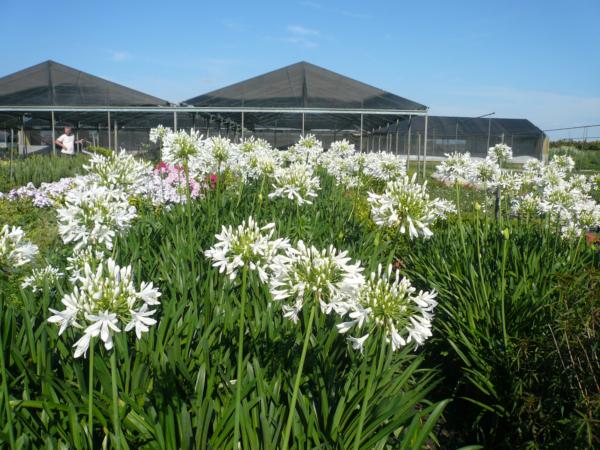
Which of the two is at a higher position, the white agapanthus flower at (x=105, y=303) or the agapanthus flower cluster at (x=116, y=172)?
the agapanthus flower cluster at (x=116, y=172)

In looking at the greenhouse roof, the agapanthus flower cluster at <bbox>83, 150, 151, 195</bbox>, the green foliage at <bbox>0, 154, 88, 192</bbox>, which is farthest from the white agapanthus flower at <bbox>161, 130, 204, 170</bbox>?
the greenhouse roof

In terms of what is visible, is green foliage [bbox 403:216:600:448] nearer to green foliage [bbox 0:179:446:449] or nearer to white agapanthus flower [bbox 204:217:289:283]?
green foliage [bbox 0:179:446:449]

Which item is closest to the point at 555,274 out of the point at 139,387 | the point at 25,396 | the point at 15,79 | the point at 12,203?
the point at 139,387

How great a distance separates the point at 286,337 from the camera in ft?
8.85

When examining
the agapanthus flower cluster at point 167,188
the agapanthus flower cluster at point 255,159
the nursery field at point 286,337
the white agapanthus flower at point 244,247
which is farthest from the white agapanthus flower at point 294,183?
the agapanthus flower cluster at point 167,188

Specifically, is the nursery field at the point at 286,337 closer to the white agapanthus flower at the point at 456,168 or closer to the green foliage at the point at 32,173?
the white agapanthus flower at the point at 456,168

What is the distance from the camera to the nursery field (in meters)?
1.82

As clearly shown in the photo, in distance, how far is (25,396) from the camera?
6.66 feet

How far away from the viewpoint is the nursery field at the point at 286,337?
1.82m

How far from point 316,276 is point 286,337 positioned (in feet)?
3.26

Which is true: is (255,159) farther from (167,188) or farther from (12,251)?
(12,251)

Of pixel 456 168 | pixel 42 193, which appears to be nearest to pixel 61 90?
pixel 42 193

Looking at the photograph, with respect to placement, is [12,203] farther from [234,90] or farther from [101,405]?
[234,90]

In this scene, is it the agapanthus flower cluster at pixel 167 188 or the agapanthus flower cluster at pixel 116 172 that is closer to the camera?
the agapanthus flower cluster at pixel 116 172
